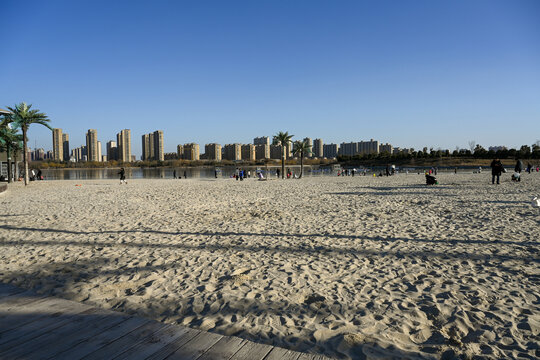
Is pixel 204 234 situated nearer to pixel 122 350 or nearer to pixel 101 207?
pixel 122 350

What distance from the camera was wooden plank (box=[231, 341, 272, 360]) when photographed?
7.85 ft

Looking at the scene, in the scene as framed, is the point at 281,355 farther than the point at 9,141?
No

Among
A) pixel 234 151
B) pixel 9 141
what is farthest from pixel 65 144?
pixel 9 141

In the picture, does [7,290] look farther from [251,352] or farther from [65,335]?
[251,352]

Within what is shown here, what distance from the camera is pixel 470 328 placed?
3238 millimetres

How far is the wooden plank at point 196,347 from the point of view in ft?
7.86

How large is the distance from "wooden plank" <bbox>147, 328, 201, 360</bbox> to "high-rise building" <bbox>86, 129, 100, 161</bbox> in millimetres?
203632

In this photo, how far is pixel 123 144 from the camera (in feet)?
595

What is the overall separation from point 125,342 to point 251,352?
1152 millimetres

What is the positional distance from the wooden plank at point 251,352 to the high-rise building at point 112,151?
8269 inches

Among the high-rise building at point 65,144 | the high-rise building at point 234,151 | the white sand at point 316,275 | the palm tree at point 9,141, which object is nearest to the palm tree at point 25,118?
the palm tree at point 9,141

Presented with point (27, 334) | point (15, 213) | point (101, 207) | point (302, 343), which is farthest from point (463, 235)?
point (15, 213)

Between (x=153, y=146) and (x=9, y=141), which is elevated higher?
(x=153, y=146)

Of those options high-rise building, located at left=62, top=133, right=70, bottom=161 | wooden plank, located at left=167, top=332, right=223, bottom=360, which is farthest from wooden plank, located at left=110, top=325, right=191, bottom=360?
high-rise building, located at left=62, top=133, right=70, bottom=161
